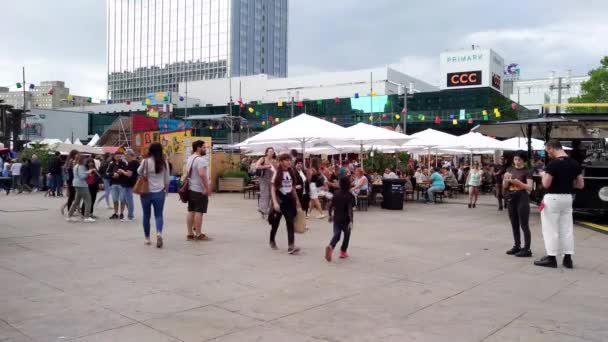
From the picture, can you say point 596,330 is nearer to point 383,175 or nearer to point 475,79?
point 383,175

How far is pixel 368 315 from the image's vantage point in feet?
15.7

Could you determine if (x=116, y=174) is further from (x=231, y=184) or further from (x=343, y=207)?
(x=231, y=184)

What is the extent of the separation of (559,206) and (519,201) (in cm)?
99

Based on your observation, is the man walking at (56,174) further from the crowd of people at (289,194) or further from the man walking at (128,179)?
the man walking at (128,179)

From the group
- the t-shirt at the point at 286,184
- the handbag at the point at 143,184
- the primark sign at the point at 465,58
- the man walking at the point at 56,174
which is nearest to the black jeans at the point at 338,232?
the t-shirt at the point at 286,184

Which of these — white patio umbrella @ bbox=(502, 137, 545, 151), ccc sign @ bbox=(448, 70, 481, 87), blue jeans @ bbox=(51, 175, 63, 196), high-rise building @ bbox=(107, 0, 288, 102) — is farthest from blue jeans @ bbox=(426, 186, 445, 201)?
high-rise building @ bbox=(107, 0, 288, 102)

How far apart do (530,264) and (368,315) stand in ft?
12.1

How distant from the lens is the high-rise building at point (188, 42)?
121812 mm

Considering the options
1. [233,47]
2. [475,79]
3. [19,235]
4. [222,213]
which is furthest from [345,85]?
[19,235]

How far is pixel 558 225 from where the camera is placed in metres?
7.05

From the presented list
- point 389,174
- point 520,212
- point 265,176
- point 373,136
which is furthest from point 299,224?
point 389,174

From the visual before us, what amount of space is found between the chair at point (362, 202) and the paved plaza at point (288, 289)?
4.47 m

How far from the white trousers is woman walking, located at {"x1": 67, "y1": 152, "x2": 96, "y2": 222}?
9.12 metres

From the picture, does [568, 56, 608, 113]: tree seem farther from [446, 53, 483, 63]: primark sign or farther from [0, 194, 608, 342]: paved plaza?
[0, 194, 608, 342]: paved plaza
